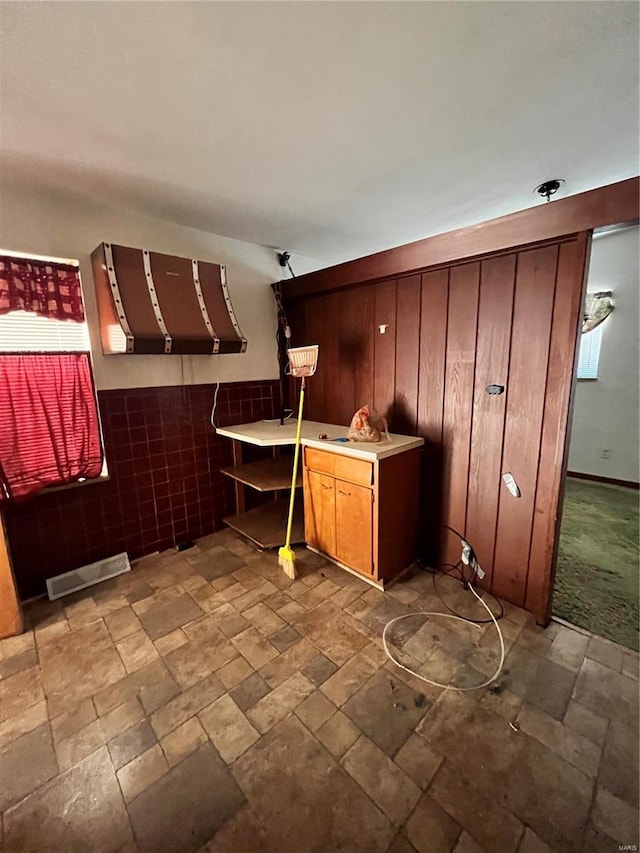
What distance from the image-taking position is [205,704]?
1.51 meters

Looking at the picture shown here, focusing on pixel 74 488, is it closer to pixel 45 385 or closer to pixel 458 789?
pixel 45 385

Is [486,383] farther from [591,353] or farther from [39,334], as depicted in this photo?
[591,353]

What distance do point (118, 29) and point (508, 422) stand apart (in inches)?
89.1

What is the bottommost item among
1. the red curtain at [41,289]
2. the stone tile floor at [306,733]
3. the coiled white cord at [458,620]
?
the stone tile floor at [306,733]

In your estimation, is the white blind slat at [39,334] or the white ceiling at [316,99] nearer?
the white ceiling at [316,99]

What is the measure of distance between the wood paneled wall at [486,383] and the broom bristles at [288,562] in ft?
3.11

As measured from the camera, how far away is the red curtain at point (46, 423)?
6.52 ft

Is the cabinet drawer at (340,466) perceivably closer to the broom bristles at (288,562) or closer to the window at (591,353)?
the broom bristles at (288,562)

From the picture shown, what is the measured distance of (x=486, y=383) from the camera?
2.06m

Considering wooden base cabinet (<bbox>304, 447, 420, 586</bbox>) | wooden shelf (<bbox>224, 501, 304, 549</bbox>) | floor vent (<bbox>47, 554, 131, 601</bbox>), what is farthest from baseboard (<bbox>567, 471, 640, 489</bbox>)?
floor vent (<bbox>47, 554, 131, 601</bbox>)

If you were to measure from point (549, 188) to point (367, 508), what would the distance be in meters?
2.22

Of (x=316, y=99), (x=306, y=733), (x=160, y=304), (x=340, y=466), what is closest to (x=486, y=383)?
(x=340, y=466)

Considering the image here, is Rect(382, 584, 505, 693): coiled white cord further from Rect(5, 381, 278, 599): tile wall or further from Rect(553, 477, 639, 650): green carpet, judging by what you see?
Rect(5, 381, 278, 599): tile wall

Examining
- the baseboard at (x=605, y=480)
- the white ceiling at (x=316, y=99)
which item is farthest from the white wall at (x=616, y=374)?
the white ceiling at (x=316, y=99)
